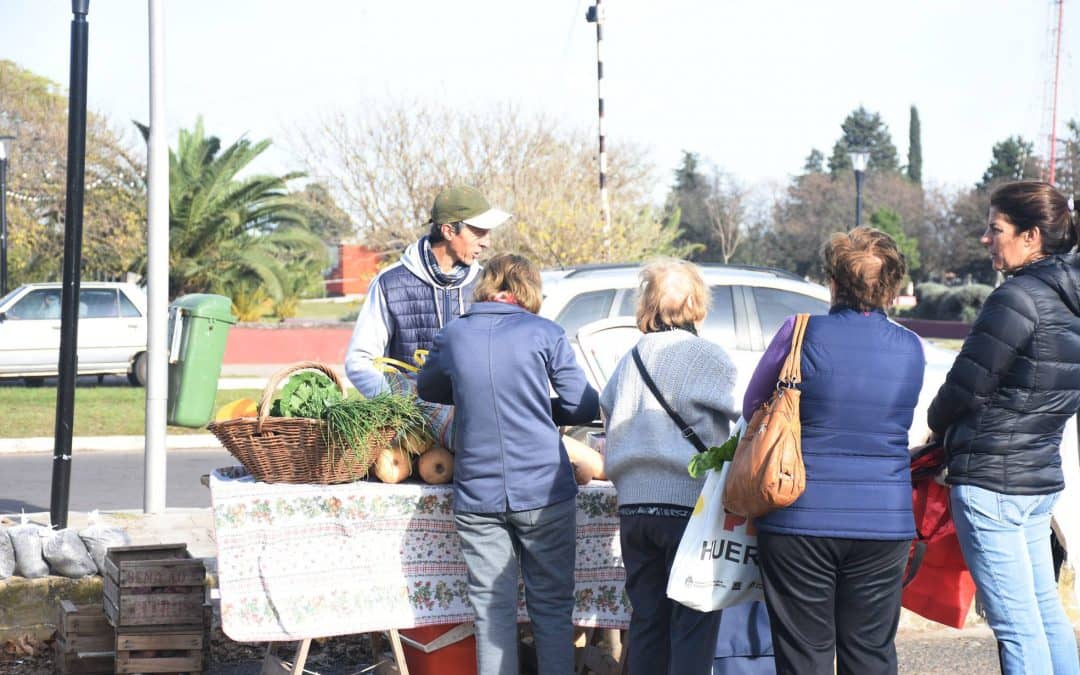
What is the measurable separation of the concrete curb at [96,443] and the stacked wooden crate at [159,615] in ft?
26.9

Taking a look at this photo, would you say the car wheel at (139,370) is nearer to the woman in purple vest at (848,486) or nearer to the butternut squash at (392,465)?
the butternut squash at (392,465)

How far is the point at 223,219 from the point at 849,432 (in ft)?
81.1

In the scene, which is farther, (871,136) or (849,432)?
(871,136)

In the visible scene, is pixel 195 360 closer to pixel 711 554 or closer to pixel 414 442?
pixel 414 442

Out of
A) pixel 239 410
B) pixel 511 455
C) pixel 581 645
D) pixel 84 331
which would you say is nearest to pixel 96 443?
pixel 84 331

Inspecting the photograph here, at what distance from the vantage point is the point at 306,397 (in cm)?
432

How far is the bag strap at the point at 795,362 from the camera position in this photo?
11.6 ft

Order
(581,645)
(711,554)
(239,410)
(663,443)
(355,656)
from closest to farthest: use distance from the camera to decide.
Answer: (711,554), (663,443), (239,410), (581,645), (355,656)

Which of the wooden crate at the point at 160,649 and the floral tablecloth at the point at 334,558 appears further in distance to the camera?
the wooden crate at the point at 160,649

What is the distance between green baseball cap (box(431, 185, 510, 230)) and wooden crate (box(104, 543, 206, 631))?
180 cm

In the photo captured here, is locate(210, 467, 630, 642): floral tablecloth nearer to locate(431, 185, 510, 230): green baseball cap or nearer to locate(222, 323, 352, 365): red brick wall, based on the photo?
locate(431, 185, 510, 230): green baseball cap

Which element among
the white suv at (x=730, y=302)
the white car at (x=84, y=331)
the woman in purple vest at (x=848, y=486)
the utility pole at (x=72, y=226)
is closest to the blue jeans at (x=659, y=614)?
the woman in purple vest at (x=848, y=486)

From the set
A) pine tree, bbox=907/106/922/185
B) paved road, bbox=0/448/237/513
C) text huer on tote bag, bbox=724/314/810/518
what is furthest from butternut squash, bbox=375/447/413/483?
pine tree, bbox=907/106/922/185

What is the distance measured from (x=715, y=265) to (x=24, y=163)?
83.9 feet
